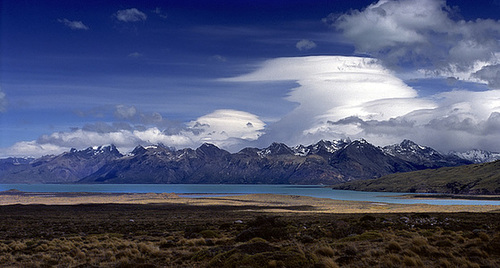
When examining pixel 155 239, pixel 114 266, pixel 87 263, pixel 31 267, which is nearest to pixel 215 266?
pixel 114 266

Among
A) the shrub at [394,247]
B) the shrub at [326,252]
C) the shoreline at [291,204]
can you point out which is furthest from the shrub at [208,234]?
the shoreline at [291,204]

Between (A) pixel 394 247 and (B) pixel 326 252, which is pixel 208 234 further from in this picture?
(A) pixel 394 247

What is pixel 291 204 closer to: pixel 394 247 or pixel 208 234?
pixel 208 234

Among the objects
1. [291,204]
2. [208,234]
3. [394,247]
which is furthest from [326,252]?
[291,204]

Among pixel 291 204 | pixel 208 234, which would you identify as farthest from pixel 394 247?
pixel 291 204

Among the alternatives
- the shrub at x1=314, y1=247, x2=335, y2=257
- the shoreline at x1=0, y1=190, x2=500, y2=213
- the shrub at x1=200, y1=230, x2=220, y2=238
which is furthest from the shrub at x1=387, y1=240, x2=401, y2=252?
the shoreline at x1=0, y1=190, x2=500, y2=213

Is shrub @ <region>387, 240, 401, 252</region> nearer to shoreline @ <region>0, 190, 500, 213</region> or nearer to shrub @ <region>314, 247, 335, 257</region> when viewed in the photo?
shrub @ <region>314, 247, 335, 257</region>

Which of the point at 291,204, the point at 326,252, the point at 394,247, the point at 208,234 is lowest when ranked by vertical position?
the point at 291,204

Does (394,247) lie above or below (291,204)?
above

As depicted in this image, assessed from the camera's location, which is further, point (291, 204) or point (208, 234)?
point (291, 204)

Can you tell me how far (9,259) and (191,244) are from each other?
10.2 m

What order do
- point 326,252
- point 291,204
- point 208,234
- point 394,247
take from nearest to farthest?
point 326,252 → point 394,247 → point 208,234 → point 291,204

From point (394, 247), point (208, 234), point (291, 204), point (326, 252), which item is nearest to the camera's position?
point (326, 252)

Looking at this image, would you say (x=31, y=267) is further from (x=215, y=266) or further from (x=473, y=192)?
(x=473, y=192)
